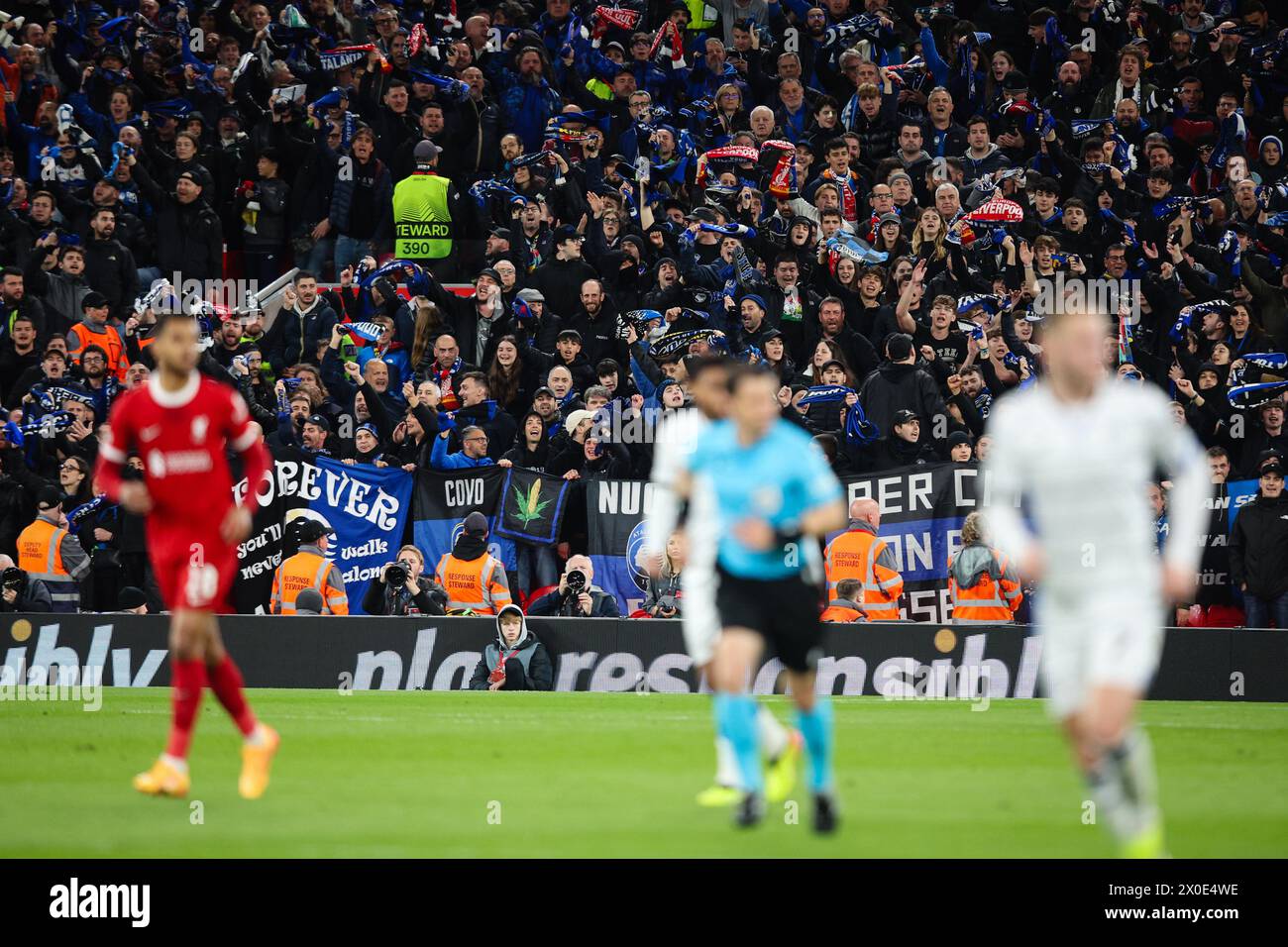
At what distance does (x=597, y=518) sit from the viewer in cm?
1873

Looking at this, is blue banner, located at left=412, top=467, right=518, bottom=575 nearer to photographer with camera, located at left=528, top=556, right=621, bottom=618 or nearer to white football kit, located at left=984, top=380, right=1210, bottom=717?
→ photographer with camera, located at left=528, top=556, right=621, bottom=618

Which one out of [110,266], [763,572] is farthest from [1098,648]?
[110,266]

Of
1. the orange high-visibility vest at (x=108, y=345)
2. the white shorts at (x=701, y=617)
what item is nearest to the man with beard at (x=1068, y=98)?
the orange high-visibility vest at (x=108, y=345)

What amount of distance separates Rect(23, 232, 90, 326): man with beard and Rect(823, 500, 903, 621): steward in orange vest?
9.93 meters

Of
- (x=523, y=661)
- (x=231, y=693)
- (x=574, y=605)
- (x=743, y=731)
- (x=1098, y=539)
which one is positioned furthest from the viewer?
(x=574, y=605)

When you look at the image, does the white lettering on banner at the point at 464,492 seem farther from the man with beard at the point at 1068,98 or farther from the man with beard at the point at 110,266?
the man with beard at the point at 1068,98

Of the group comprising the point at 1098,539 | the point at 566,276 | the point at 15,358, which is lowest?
the point at 1098,539

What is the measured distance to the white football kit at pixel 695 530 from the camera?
900 centimetres

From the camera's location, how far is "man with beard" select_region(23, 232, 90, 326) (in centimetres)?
2144

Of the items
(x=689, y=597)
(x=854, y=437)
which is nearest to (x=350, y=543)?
(x=854, y=437)

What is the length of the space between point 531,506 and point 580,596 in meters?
1.20

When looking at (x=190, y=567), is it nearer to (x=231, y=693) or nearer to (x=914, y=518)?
(x=231, y=693)

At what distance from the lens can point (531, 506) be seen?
18859mm

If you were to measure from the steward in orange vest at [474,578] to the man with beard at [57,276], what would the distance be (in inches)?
252
